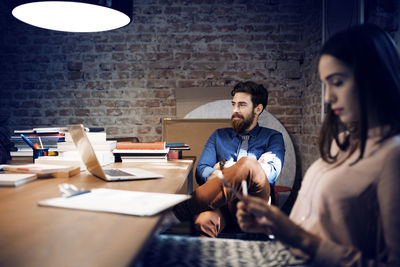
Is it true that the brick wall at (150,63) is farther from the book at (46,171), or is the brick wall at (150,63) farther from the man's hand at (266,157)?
the book at (46,171)

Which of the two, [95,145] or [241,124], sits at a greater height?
[241,124]

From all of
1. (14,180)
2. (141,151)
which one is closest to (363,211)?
(14,180)

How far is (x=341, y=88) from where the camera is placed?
0.63 metres

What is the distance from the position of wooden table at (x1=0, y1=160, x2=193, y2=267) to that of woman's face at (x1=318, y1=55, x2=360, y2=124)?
1.52ft

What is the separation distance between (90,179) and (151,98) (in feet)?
7.40

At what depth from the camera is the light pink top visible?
0.53 meters

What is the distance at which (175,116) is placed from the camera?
11.1ft

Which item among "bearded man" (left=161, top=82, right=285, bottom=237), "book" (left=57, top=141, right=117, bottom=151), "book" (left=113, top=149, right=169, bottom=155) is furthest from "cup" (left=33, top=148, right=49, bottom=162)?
"bearded man" (left=161, top=82, right=285, bottom=237)

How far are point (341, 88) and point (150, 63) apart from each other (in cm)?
294

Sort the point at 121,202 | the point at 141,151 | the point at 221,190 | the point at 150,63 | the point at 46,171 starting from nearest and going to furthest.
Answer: the point at 121,202 < the point at 46,171 < the point at 221,190 < the point at 141,151 < the point at 150,63

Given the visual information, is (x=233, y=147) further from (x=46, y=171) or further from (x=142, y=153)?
(x=46, y=171)

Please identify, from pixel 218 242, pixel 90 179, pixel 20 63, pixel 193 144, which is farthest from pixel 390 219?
pixel 20 63

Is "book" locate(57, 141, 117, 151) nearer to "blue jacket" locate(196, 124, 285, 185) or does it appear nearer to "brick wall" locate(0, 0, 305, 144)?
"blue jacket" locate(196, 124, 285, 185)

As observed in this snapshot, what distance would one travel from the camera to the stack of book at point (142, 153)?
6.11 feet
